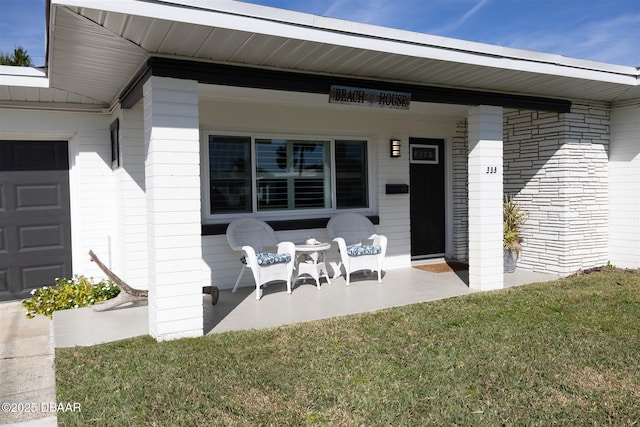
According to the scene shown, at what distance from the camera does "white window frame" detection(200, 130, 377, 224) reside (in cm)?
653

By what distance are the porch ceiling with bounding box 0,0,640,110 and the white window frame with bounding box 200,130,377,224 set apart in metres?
1.48

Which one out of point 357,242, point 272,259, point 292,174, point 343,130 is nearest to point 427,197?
point 357,242

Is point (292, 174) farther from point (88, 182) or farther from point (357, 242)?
point (88, 182)

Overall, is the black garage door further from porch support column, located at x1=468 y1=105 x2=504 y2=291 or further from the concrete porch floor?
porch support column, located at x1=468 y1=105 x2=504 y2=291

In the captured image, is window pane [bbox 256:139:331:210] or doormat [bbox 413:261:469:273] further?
doormat [bbox 413:261:469:273]

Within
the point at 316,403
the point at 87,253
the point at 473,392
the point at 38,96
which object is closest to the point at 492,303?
the point at 473,392

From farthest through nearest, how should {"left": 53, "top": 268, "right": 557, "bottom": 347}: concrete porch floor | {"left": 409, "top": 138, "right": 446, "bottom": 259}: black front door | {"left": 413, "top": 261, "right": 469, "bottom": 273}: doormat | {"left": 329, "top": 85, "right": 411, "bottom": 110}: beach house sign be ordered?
{"left": 409, "top": 138, "right": 446, "bottom": 259}: black front door < {"left": 413, "top": 261, "right": 469, "bottom": 273}: doormat < {"left": 329, "top": 85, "right": 411, "bottom": 110}: beach house sign < {"left": 53, "top": 268, "right": 557, "bottom": 347}: concrete porch floor

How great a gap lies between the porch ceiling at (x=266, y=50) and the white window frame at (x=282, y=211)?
4.86 ft

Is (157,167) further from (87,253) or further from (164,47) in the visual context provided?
(87,253)

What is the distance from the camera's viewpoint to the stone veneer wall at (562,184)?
23.2 ft

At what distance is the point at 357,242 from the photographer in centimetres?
711

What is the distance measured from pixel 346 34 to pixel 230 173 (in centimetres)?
306

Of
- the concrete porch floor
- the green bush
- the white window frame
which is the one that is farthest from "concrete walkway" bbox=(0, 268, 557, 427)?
the white window frame

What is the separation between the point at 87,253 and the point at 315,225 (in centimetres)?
306
